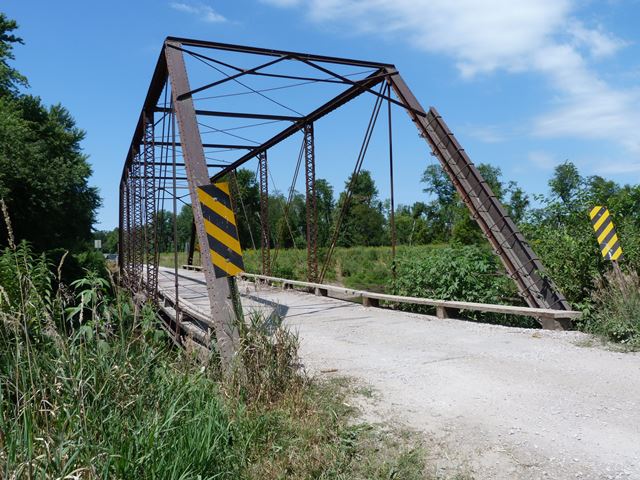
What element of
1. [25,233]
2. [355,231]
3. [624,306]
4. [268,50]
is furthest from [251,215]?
[624,306]

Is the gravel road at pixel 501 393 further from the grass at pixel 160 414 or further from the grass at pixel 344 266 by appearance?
the grass at pixel 344 266

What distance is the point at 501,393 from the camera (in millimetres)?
4867

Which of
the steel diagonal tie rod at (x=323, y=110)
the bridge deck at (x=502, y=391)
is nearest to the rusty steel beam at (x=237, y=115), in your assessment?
the steel diagonal tie rod at (x=323, y=110)

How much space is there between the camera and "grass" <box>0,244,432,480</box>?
2.85m

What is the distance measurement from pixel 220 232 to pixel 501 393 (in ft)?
9.88

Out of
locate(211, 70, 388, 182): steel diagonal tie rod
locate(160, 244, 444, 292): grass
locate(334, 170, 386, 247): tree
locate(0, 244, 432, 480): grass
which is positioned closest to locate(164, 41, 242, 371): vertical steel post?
locate(0, 244, 432, 480): grass

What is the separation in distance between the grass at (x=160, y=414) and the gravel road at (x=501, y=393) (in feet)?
1.47

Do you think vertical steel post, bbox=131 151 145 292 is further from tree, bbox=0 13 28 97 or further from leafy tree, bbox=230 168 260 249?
leafy tree, bbox=230 168 260 249

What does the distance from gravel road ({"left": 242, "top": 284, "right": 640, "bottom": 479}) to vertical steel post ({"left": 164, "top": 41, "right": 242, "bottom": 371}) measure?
0.31 m

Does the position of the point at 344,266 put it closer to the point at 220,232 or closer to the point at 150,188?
the point at 150,188

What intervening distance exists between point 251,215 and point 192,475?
200ft

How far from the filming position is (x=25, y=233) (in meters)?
22.2

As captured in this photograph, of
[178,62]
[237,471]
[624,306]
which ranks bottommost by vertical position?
[237,471]

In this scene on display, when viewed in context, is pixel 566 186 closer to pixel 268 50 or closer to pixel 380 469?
pixel 268 50
